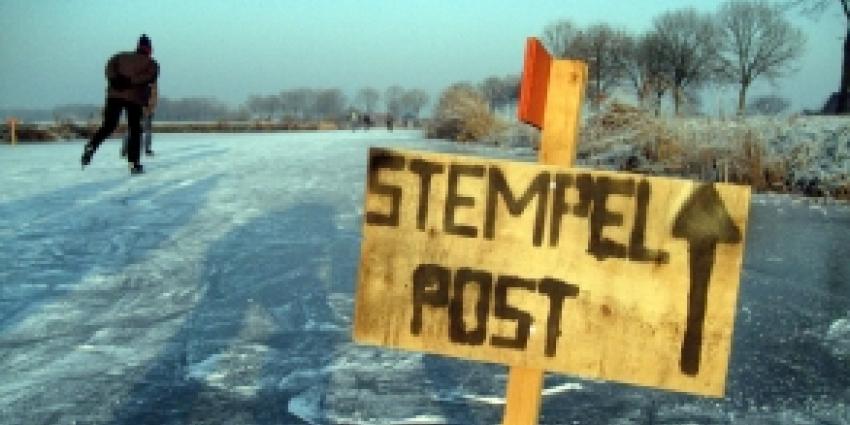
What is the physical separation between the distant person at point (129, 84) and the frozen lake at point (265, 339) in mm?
2830

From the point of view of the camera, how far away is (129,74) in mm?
8734

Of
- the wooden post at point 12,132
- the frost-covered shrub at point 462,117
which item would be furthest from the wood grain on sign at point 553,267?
the wooden post at point 12,132

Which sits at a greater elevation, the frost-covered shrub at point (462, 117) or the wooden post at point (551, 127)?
the frost-covered shrub at point (462, 117)

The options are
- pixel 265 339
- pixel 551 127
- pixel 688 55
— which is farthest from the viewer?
pixel 688 55

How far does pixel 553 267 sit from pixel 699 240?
0.30 meters

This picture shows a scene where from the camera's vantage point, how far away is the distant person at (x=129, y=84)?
28.6 feet

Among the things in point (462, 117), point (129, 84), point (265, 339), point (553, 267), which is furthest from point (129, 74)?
point (462, 117)

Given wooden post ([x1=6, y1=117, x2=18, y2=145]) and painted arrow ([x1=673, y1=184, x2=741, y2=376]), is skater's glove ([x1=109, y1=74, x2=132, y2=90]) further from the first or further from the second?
wooden post ([x1=6, y1=117, x2=18, y2=145])

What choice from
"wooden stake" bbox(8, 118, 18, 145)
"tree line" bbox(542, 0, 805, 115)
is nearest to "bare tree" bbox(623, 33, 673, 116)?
"tree line" bbox(542, 0, 805, 115)

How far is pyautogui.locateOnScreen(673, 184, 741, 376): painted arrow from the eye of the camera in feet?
4.94

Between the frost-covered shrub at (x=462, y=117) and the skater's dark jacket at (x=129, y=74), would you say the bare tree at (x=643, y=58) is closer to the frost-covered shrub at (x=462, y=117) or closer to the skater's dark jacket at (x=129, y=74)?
the frost-covered shrub at (x=462, y=117)

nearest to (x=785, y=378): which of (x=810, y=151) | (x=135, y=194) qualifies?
(x=135, y=194)

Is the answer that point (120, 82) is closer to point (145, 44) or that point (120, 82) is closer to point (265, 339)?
point (145, 44)

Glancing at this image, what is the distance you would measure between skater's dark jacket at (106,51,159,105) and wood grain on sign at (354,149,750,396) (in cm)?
801
